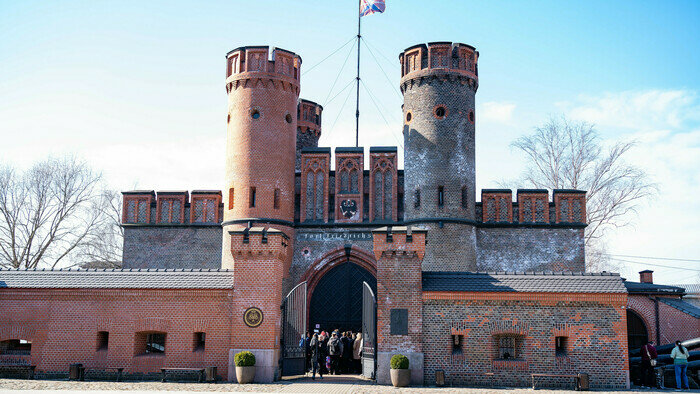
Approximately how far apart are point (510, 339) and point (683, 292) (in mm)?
10942

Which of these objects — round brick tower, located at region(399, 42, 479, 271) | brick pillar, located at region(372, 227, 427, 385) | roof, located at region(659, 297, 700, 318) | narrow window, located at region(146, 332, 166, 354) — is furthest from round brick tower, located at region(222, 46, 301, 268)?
roof, located at region(659, 297, 700, 318)

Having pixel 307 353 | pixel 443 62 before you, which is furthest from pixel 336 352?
pixel 443 62

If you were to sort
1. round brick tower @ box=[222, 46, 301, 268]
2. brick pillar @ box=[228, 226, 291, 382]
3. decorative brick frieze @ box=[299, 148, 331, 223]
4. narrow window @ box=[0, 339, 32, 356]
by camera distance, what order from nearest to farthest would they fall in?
brick pillar @ box=[228, 226, 291, 382]
narrow window @ box=[0, 339, 32, 356]
round brick tower @ box=[222, 46, 301, 268]
decorative brick frieze @ box=[299, 148, 331, 223]

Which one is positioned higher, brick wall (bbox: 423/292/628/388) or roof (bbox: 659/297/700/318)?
roof (bbox: 659/297/700/318)

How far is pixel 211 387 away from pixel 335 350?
14.8ft

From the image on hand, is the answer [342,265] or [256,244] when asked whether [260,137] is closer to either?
[342,265]

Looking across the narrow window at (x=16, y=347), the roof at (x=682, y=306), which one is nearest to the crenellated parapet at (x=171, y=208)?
the narrow window at (x=16, y=347)

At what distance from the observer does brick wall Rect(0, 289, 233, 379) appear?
18.4 metres

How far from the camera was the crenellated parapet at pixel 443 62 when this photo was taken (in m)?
24.1

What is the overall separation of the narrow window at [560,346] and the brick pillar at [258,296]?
7761 millimetres

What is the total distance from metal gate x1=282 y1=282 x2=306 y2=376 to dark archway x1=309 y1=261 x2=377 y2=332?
237 centimetres

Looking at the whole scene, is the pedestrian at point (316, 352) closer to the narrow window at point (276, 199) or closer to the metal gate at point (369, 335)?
the metal gate at point (369, 335)

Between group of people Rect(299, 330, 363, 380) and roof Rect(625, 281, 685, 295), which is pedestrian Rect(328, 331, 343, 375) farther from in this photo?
roof Rect(625, 281, 685, 295)

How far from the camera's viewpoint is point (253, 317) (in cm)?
1820
